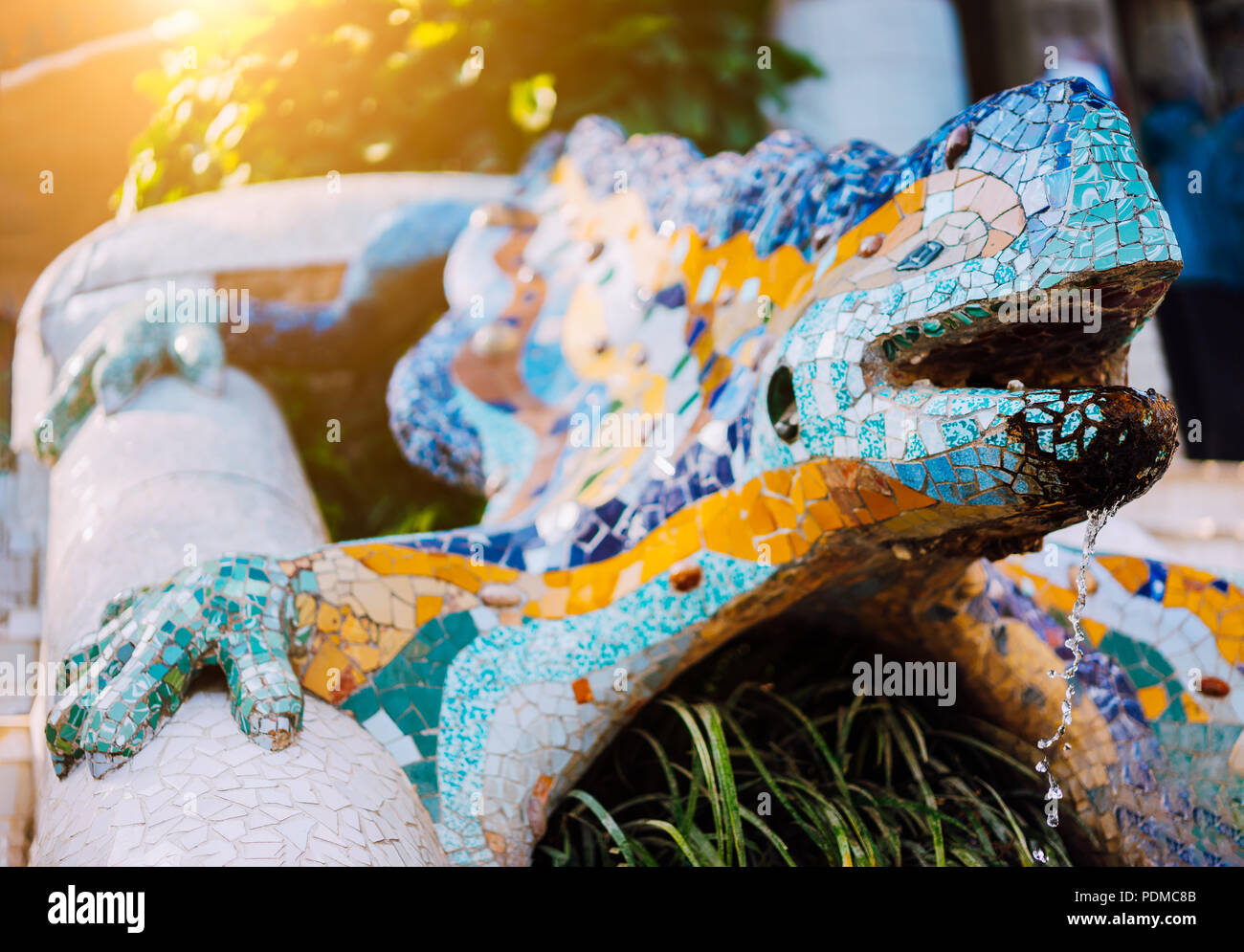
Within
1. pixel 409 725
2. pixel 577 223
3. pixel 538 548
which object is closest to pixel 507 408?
pixel 577 223

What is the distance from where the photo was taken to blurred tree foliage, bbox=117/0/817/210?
519cm

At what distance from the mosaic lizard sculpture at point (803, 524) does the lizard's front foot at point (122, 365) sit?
1.09 m

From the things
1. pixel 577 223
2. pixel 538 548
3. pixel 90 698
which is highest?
pixel 577 223

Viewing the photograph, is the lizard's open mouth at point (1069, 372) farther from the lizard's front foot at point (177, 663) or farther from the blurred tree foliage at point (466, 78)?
the blurred tree foliage at point (466, 78)

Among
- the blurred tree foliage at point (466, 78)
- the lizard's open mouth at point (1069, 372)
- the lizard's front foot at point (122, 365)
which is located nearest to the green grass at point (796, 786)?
the lizard's open mouth at point (1069, 372)

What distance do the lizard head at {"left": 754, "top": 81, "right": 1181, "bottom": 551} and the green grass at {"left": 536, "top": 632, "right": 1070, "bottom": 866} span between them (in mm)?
752

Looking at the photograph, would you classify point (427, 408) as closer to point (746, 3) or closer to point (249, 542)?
point (249, 542)

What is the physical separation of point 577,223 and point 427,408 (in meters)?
0.77

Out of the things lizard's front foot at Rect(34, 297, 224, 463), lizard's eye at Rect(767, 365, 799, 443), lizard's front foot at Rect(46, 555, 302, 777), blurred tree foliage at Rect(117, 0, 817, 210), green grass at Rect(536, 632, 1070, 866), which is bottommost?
green grass at Rect(536, 632, 1070, 866)

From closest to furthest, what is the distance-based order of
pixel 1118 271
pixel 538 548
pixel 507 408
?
pixel 1118 271, pixel 538 548, pixel 507 408

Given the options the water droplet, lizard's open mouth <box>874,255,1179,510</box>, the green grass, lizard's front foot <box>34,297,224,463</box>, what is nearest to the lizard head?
lizard's open mouth <box>874,255,1179,510</box>

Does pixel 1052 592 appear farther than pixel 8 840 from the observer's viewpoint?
Yes

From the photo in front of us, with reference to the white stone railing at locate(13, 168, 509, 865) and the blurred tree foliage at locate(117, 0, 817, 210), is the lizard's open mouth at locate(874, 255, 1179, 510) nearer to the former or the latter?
the white stone railing at locate(13, 168, 509, 865)
